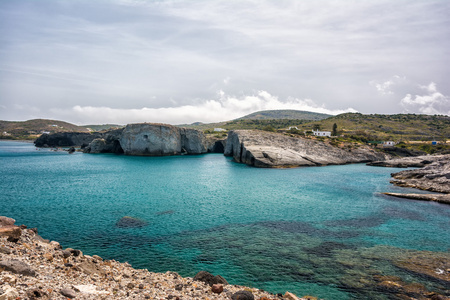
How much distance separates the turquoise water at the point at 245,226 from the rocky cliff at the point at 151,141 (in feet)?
174

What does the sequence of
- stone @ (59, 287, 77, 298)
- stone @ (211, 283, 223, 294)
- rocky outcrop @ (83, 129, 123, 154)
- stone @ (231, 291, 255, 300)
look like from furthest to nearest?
1. rocky outcrop @ (83, 129, 123, 154)
2. stone @ (211, 283, 223, 294)
3. stone @ (231, 291, 255, 300)
4. stone @ (59, 287, 77, 298)

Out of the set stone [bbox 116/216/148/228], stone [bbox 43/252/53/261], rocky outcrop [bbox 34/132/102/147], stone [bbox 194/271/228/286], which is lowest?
stone [bbox 116/216/148/228]

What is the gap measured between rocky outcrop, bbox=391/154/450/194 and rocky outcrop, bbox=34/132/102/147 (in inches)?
5670

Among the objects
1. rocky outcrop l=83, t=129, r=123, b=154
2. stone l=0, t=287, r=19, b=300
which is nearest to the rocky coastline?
stone l=0, t=287, r=19, b=300

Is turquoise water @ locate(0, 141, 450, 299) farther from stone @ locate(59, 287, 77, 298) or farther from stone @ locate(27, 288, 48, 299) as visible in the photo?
stone @ locate(27, 288, 48, 299)

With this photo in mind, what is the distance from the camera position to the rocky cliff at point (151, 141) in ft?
313

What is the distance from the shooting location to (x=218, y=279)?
12680mm

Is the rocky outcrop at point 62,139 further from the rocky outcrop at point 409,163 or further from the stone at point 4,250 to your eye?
the stone at point 4,250

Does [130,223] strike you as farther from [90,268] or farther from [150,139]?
[150,139]

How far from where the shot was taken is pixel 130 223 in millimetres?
23281

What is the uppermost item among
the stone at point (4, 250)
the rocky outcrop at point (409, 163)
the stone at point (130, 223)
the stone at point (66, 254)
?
the rocky outcrop at point (409, 163)

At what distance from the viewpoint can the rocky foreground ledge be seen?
366 inches

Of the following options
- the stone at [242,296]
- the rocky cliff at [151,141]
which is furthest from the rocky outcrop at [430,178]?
the rocky cliff at [151,141]

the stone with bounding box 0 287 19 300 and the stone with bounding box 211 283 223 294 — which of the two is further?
the stone with bounding box 211 283 223 294
